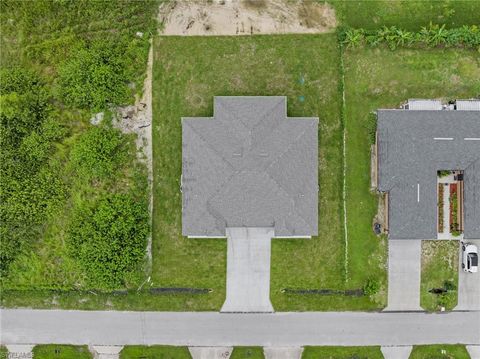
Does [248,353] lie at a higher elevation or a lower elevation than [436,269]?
lower

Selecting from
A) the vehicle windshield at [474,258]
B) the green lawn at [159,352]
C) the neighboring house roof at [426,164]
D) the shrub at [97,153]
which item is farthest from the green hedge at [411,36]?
the green lawn at [159,352]

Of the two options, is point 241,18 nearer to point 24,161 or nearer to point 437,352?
point 24,161

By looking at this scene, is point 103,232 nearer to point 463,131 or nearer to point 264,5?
point 264,5

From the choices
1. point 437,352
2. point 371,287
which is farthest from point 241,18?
point 437,352

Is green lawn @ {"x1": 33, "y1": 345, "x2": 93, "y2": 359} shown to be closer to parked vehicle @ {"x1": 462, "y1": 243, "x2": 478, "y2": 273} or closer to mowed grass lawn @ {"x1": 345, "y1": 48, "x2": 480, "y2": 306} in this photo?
mowed grass lawn @ {"x1": 345, "y1": 48, "x2": 480, "y2": 306}

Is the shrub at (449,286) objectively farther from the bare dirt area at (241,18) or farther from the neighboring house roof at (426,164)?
the bare dirt area at (241,18)

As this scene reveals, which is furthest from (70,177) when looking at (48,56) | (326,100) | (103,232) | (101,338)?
(326,100)

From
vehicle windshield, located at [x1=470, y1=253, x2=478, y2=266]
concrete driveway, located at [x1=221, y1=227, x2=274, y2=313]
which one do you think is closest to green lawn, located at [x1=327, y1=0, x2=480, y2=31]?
vehicle windshield, located at [x1=470, y1=253, x2=478, y2=266]
